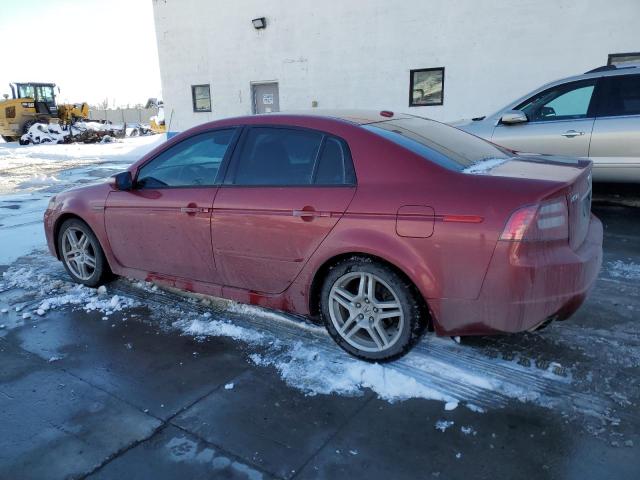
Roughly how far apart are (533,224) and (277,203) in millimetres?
1540

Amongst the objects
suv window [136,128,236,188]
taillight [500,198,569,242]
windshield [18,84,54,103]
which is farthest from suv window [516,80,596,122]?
windshield [18,84,54,103]

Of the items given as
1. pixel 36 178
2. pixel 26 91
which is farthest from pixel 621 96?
pixel 26 91

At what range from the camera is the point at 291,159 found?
11.0ft

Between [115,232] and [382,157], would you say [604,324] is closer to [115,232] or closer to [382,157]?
[382,157]

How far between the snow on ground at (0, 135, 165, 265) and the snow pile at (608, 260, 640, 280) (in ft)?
20.3

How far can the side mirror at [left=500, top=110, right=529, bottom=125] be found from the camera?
6.15 meters

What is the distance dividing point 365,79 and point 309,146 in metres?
9.15

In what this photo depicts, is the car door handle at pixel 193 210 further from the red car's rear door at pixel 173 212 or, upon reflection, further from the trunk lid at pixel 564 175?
the trunk lid at pixel 564 175

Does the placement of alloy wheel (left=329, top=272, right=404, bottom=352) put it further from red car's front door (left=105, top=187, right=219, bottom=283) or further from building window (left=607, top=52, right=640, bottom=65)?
building window (left=607, top=52, right=640, bottom=65)

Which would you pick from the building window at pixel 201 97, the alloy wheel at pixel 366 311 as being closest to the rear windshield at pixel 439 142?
the alloy wheel at pixel 366 311

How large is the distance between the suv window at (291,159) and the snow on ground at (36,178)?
369 centimetres

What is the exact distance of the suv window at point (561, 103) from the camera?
6.10m

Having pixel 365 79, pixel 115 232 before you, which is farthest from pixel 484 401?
pixel 365 79

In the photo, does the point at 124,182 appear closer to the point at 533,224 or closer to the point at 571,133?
the point at 533,224
